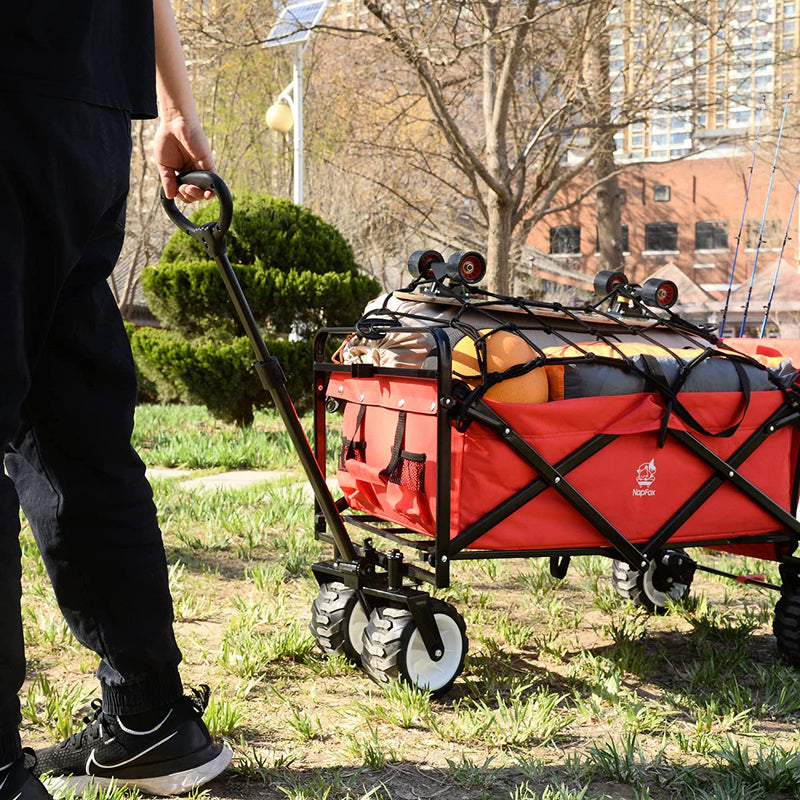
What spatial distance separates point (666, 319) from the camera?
335 centimetres

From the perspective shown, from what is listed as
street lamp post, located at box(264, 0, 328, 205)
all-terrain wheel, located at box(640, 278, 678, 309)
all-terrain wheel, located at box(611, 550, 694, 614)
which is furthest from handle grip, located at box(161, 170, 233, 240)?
street lamp post, located at box(264, 0, 328, 205)

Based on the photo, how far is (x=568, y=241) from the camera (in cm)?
3712

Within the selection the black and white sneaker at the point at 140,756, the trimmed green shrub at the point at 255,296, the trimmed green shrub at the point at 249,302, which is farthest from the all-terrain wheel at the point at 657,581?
the trimmed green shrub at the point at 255,296

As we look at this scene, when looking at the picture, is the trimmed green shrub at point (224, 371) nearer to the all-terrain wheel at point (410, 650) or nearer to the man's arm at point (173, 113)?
the all-terrain wheel at point (410, 650)

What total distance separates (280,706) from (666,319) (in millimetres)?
1756

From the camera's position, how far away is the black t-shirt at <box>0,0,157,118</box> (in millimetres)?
1558

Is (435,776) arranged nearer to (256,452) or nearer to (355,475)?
(355,475)

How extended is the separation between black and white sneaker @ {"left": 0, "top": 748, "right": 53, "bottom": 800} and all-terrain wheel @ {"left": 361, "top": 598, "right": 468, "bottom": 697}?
1.15 meters

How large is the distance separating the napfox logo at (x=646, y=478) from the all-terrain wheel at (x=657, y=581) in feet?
1.82


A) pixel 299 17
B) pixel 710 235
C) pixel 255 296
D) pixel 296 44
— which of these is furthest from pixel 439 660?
pixel 710 235

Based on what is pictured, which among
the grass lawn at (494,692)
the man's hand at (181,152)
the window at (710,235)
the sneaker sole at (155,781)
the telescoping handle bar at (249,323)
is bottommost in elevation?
the grass lawn at (494,692)

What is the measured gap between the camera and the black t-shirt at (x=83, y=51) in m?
1.56

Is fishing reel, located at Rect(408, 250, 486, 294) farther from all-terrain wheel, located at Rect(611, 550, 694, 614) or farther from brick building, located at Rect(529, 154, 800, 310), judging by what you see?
brick building, located at Rect(529, 154, 800, 310)

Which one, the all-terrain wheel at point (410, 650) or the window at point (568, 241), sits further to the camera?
the window at point (568, 241)
